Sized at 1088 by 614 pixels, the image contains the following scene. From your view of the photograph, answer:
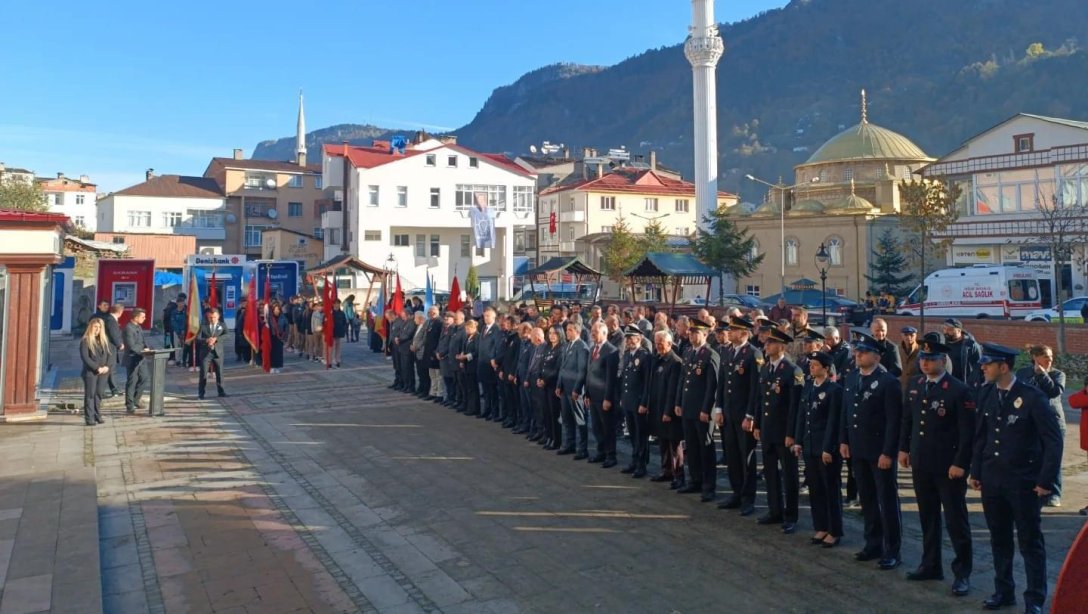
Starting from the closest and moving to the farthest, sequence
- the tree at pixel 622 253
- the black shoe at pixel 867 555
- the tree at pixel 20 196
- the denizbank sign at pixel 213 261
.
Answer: the black shoe at pixel 867 555 → the denizbank sign at pixel 213 261 → the tree at pixel 622 253 → the tree at pixel 20 196

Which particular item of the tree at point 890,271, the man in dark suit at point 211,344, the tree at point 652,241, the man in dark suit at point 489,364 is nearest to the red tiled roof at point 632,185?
the tree at point 652,241

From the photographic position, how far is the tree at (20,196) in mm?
52281

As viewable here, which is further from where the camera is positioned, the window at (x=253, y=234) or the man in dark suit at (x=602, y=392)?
the window at (x=253, y=234)

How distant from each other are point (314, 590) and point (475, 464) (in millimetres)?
4329

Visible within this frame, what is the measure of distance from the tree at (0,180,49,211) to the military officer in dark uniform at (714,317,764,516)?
55050mm

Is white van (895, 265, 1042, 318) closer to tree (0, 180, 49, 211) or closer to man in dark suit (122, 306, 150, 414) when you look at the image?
man in dark suit (122, 306, 150, 414)

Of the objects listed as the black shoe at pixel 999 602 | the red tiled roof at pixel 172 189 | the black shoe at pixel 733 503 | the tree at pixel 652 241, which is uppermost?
the red tiled roof at pixel 172 189

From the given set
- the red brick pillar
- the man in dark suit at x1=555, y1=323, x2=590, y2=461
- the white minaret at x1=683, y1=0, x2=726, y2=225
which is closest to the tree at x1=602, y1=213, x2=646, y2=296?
the white minaret at x1=683, y1=0, x2=726, y2=225

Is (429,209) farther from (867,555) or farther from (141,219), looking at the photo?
(867,555)

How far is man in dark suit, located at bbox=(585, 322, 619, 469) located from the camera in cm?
1046

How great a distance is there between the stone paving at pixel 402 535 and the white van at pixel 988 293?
17.8 meters

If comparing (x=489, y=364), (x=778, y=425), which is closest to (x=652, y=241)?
(x=489, y=364)

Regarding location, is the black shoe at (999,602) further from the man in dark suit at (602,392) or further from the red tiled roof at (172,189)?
the red tiled roof at (172,189)

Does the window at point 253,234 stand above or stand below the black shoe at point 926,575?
above
